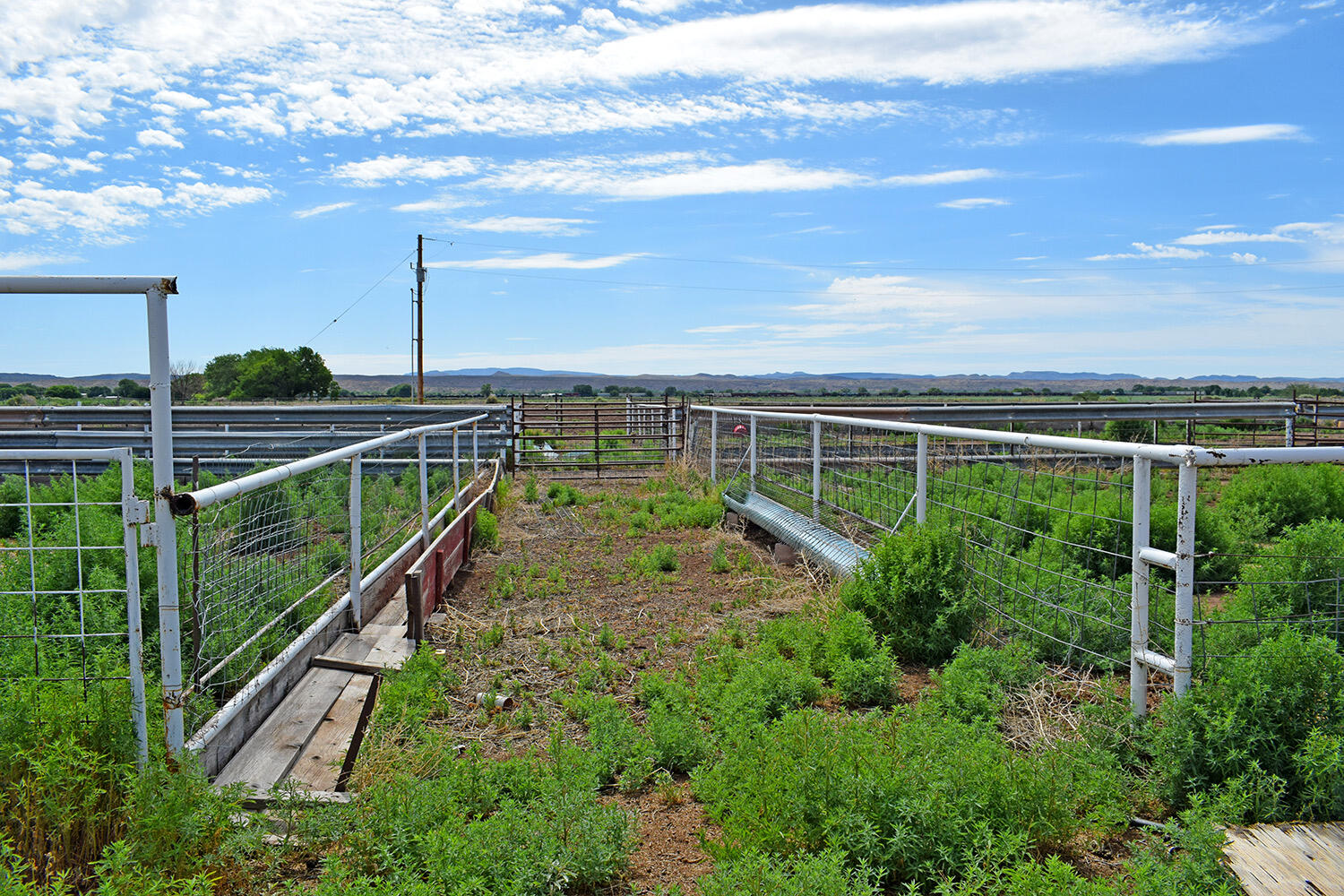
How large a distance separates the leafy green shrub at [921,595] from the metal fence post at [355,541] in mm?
3338

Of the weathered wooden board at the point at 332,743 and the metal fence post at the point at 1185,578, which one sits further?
the weathered wooden board at the point at 332,743

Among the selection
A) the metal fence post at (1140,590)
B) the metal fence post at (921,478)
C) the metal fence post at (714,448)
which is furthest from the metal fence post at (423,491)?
the metal fence post at (714,448)

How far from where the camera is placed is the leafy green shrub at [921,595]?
5.52 metres

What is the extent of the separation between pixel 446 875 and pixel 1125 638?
3.80 metres

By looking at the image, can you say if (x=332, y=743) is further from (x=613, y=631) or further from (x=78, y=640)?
(x=613, y=631)

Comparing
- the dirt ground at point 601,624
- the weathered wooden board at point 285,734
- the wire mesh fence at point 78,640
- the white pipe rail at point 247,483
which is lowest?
the dirt ground at point 601,624


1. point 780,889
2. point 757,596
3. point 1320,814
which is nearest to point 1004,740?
point 1320,814

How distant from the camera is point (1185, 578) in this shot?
3.57 metres

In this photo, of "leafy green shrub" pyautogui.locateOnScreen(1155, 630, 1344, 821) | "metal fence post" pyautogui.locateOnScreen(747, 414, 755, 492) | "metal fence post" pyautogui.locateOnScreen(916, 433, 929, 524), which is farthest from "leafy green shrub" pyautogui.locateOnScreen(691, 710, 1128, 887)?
"metal fence post" pyautogui.locateOnScreen(747, 414, 755, 492)

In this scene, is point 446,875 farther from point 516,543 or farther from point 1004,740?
point 516,543

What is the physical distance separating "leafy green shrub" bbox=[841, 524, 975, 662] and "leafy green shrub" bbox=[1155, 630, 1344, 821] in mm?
1982

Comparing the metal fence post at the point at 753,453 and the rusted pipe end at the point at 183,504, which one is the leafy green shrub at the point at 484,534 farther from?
the rusted pipe end at the point at 183,504

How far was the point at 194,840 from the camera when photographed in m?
2.98

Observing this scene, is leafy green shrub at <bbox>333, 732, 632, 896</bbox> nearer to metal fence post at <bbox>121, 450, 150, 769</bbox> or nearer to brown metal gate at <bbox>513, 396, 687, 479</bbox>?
metal fence post at <bbox>121, 450, 150, 769</bbox>
